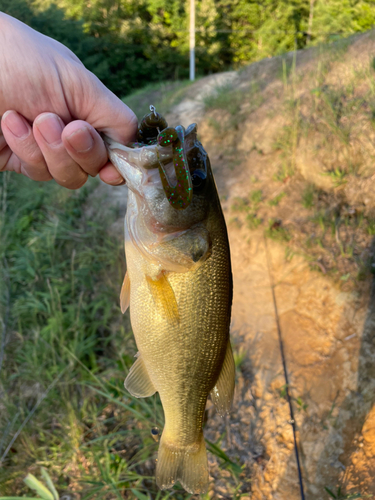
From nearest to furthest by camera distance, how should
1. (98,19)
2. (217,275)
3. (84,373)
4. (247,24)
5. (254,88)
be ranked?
(217,275), (84,373), (254,88), (98,19), (247,24)

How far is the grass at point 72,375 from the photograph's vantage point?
2.61 meters

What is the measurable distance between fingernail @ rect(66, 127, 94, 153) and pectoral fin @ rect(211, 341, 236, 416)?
108 centimetres

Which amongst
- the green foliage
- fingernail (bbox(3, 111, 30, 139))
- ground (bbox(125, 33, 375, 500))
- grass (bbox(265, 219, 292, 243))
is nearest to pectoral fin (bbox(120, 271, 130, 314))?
fingernail (bbox(3, 111, 30, 139))

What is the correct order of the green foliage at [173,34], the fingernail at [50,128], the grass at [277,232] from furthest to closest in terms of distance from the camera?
1. the green foliage at [173,34]
2. the grass at [277,232]
3. the fingernail at [50,128]

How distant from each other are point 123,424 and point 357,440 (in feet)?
6.32

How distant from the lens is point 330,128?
3.88 metres

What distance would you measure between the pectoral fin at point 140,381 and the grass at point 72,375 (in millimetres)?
537

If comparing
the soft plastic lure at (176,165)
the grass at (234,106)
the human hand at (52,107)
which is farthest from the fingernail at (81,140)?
the grass at (234,106)

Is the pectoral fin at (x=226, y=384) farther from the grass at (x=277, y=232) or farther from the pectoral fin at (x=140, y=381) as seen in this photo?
the grass at (x=277, y=232)

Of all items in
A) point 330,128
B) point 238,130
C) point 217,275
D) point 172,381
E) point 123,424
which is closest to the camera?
point 217,275

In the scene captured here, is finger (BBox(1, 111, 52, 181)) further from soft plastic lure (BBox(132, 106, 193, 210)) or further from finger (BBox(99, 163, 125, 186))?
soft plastic lure (BBox(132, 106, 193, 210))

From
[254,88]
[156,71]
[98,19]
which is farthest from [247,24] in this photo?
[254,88]

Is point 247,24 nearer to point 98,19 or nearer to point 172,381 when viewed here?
point 98,19

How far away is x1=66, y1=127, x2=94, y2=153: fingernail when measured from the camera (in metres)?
1.36
